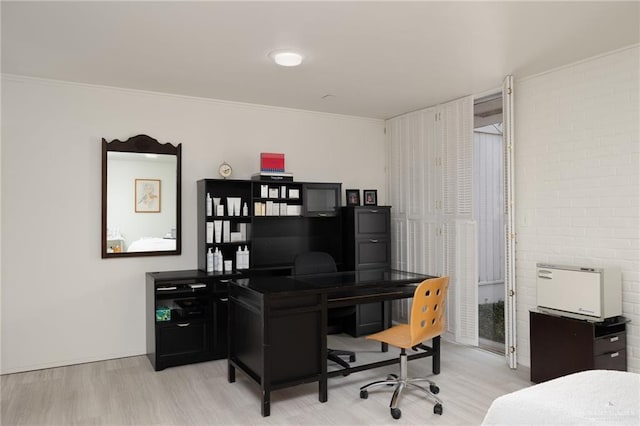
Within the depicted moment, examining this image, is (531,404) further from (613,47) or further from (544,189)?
(613,47)

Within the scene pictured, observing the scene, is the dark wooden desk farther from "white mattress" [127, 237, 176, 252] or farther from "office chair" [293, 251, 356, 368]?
"white mattress" [127, 237, 176, 252]

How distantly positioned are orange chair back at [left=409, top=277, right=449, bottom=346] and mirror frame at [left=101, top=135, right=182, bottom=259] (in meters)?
2.60

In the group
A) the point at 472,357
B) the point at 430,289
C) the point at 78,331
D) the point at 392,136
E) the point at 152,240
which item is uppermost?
the point at 392,136

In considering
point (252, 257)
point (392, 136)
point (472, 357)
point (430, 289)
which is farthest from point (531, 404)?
point (392, 136)

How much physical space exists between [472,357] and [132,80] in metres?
4.17

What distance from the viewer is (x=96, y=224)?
4.43 metres

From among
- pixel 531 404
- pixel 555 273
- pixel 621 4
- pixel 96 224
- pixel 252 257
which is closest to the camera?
pixel 531 404

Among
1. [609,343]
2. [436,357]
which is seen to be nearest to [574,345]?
[609,343]

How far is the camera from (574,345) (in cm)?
346

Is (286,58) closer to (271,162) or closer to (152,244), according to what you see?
(271,162)

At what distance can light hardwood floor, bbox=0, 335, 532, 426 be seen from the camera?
10.5 feet

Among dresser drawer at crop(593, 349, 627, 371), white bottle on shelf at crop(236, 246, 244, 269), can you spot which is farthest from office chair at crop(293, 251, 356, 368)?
dresser drawer at crop(593, 349, 627, 371)

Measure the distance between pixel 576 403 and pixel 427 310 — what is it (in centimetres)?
154

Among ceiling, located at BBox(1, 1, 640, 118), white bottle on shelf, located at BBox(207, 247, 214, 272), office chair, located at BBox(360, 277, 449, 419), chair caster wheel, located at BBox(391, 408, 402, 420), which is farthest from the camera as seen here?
white bottle on shelf, located at BBox(207, 247, 214, 272)
